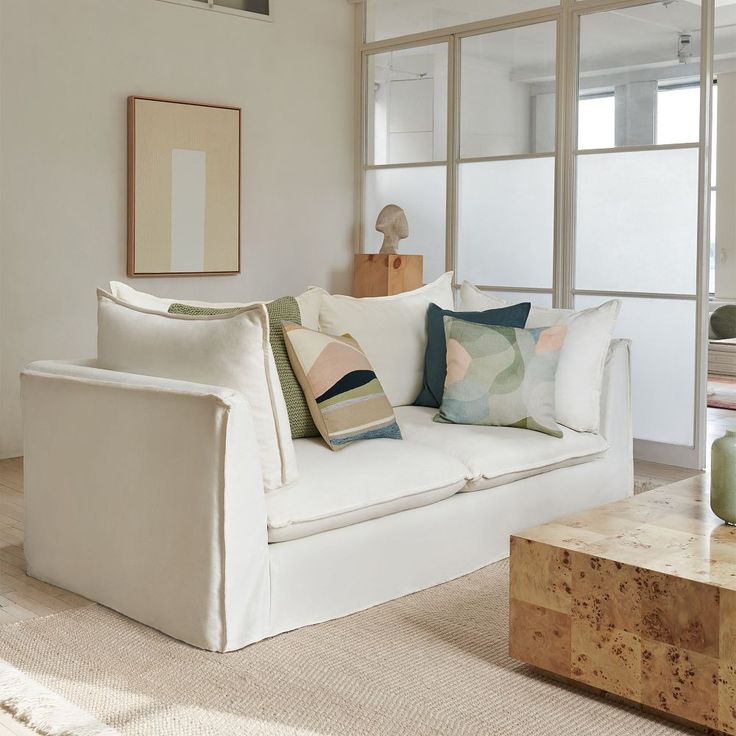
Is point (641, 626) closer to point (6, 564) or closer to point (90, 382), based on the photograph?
point (90, 382)

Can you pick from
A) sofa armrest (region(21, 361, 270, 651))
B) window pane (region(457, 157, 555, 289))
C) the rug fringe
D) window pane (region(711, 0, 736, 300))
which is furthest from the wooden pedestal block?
window pane (region(711, 0, 736, 300))

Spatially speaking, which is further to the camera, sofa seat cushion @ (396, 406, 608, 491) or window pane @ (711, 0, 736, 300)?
window pane @ (711, 0, 736, 300)

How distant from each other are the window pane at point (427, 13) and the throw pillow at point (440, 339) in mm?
2431

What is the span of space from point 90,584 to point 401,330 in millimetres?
1442

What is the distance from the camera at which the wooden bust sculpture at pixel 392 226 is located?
5820 mm

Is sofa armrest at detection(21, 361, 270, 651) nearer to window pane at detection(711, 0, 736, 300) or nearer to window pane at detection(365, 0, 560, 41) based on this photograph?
window pane at detection(365, 0, 560, 41)

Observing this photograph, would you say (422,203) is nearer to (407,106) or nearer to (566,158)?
(407,106)

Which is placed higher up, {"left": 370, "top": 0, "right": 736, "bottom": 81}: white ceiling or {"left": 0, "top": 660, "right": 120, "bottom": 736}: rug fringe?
{"left": 370, "top": 0, "right": 736, "bottom": 81}: white ceiling

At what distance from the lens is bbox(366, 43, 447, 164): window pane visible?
583 cm

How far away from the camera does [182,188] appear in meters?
5.32

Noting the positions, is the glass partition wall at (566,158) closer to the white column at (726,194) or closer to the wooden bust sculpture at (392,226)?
the wooden bust sculpture at (392,226)

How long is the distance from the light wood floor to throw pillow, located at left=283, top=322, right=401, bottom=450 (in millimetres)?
857

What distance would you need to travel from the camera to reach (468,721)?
6.77 ft

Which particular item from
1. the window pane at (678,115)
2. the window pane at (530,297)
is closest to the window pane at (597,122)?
the window pane at (678,115)
